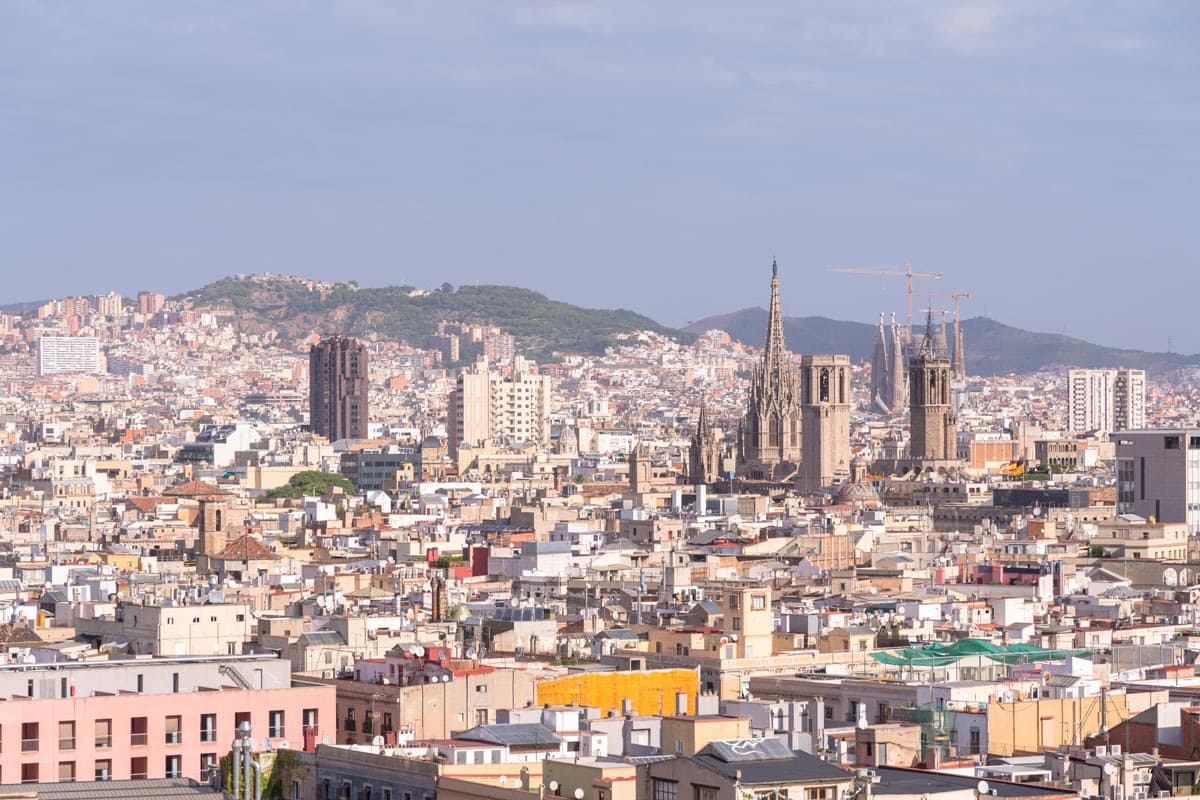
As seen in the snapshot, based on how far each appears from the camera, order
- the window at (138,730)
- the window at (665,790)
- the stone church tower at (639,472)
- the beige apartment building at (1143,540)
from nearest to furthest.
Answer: the window at (665,790), the window at (138,730), the beige apartment building at (1143,540), the stone church tower at (639,472)

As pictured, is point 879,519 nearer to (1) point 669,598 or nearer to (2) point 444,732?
(1) point 669,598

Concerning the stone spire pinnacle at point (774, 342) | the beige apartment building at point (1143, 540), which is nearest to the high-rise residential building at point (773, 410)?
the stone spire pinnacle at point (774, 342)

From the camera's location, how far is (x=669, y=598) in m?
72.3

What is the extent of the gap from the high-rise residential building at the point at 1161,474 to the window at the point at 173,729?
77.2 meters

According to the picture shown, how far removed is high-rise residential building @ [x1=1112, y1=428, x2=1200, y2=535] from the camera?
114 metres

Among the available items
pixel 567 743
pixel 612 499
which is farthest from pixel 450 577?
pixel 612 499

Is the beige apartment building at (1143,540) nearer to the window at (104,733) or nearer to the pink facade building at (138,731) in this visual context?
the pink facade building at (138,731)

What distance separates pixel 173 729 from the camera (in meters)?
38.9

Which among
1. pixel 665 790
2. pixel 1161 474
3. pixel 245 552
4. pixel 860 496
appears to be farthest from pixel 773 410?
pixel 665 790

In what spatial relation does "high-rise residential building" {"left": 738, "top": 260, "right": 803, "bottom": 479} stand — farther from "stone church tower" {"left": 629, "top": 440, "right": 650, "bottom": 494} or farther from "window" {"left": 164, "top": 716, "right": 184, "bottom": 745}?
"window" {"left": 164, "top": 716, "right": 184, "bottom": 745}

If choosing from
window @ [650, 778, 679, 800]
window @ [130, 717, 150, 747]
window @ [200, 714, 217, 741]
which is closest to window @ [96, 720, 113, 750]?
window @ [130, 717, 150, 747]

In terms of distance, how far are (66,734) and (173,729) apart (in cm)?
150

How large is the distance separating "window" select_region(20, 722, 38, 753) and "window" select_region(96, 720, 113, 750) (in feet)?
2.85

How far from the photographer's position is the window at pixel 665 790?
97.3 feet
